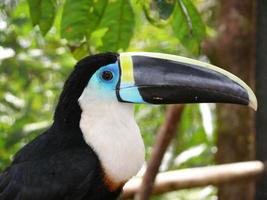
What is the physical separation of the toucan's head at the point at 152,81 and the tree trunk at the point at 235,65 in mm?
1441

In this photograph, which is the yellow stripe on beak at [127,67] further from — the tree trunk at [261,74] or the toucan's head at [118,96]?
the tree trunk at [261,74]

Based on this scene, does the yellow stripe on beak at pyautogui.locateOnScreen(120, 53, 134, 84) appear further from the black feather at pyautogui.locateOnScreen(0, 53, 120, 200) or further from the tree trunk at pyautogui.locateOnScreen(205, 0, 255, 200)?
the tree trunk at pyautogui.locateOnScreen(205, 0, 255, 200)

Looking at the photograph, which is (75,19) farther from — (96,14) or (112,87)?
(112,87)

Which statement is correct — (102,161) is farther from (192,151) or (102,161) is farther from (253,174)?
(192,151)

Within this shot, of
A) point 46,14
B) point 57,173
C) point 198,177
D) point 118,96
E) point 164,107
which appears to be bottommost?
point 164,107

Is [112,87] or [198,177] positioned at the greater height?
[112,87]

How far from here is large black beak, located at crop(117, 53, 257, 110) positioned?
2221 mm

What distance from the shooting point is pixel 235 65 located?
3865 mm

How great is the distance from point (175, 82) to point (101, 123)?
28 cm

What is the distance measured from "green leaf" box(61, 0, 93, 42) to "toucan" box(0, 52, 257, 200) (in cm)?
9

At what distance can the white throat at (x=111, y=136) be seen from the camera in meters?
2.35

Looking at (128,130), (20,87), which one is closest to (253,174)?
(128,130)

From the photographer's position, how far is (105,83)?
2.38 meters

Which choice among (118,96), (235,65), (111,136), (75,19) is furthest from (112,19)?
(235,65)
